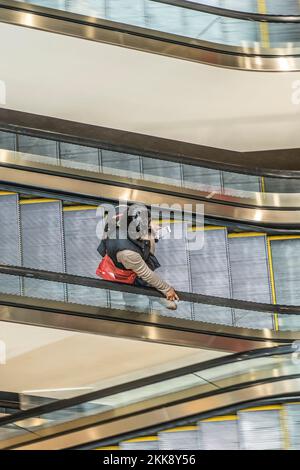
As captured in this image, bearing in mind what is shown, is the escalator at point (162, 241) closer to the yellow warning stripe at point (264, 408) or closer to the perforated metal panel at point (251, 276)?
the perforated metal panel at point (251, 276)

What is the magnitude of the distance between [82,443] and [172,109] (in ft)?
13.0

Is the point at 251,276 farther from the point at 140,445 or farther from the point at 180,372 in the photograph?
the point at 140,445

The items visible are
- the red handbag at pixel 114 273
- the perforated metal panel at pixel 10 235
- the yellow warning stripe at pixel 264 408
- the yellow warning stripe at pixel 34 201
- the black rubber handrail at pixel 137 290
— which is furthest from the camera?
the yellow warning stripe at pixel 34 201

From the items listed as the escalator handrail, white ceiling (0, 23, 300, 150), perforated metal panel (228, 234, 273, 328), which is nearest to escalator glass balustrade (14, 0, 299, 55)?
white ceiling (0, 23, 300, 150)

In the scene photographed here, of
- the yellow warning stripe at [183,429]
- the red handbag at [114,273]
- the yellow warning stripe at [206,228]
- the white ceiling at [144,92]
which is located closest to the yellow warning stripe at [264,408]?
the yellow warning stripe at [183,429]

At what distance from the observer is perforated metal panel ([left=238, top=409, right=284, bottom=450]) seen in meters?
10.5

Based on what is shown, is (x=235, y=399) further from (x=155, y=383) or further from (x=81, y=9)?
(x=81, y=9)

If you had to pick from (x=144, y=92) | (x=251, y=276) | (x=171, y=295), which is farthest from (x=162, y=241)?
(x=144, y=92)

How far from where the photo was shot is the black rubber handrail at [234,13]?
40.1 ft

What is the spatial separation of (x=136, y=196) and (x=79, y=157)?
0.72 m

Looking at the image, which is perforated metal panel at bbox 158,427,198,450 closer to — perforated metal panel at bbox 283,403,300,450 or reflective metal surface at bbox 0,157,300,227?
perforated metal panel at bbox 283,403,300,450

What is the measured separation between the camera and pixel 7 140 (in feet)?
38.4

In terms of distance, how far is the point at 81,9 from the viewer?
12000mm

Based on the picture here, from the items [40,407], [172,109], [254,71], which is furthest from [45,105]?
[40,407]
